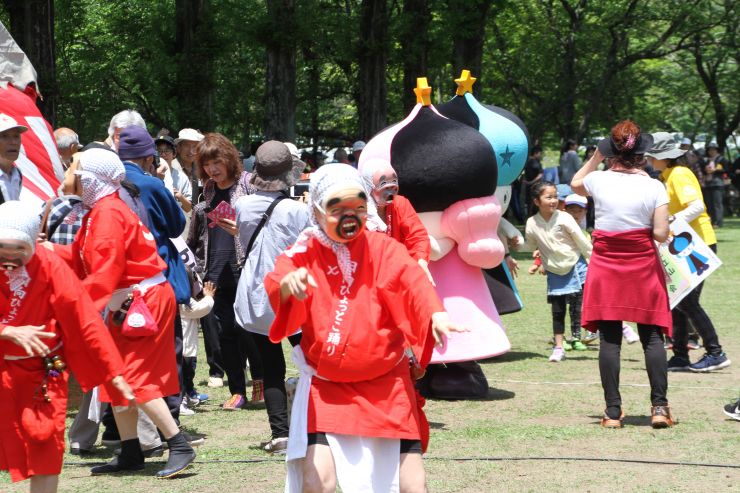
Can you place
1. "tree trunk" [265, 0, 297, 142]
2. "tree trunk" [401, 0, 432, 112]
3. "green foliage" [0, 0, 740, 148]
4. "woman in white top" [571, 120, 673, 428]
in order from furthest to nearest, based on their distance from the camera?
"tree trunk" [401, 0, 432, 112]
"green foliage" [0, 0, 740, 148]
"tree trunk" [265, 0, 297, 142]
"woman in white top" [571, 120, 673, 428]

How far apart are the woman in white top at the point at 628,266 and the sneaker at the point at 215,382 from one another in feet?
10.7

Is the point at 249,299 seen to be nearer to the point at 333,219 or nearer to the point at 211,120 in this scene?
the point at 333,219

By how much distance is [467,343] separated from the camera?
8656 mm

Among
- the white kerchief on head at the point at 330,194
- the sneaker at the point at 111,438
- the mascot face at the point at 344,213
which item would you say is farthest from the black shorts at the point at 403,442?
the sneaker at the point at 111,438

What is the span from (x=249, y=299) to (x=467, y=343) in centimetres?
223

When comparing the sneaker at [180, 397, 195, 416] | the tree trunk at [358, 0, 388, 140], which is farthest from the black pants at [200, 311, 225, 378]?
the tree trunk at [358, 0, 388, 140]

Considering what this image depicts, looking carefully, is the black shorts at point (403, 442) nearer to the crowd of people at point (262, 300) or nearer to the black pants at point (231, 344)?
the crowd of people at point (262, 300)

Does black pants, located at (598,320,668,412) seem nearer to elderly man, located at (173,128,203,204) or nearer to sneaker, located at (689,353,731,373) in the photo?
sneaker, located at (689,353,731,373)

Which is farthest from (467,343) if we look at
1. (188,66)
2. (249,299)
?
(188,66)

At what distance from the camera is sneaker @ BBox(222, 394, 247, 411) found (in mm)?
8445

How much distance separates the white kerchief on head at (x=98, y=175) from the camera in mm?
6152

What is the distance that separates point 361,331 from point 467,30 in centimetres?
1864

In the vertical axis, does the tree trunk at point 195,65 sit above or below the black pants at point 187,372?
above

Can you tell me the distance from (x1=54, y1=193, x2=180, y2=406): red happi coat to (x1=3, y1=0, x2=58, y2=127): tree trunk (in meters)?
9.87
